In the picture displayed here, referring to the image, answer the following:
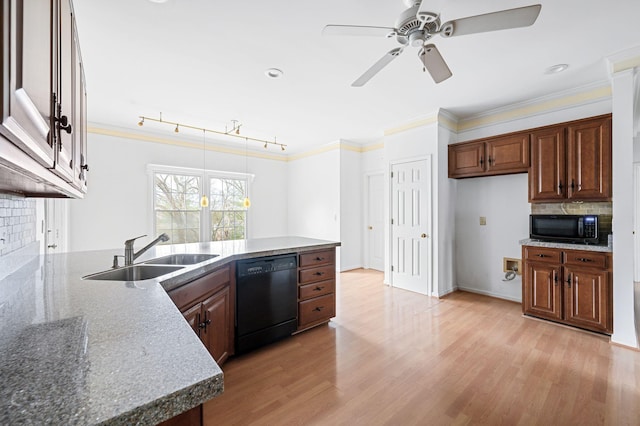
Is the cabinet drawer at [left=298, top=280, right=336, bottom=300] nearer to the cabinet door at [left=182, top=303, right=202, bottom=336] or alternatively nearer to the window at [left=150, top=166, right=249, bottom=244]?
the cabinet door at [left=182, top=303, right=202, bottom=336]

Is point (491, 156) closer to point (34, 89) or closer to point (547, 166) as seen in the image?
point (547, 166)

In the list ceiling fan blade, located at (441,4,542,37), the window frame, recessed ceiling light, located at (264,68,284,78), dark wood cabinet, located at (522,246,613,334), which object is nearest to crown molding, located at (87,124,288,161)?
the window frame

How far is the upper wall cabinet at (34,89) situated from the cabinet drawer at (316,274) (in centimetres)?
202

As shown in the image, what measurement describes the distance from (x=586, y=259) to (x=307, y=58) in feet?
11.0

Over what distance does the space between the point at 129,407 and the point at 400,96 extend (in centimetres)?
372

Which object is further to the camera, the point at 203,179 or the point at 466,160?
the point at 203,179

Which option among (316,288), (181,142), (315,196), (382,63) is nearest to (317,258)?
(316,288)

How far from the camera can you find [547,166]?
3195mm

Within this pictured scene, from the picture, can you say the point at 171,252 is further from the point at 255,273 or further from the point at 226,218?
the point at 226,218

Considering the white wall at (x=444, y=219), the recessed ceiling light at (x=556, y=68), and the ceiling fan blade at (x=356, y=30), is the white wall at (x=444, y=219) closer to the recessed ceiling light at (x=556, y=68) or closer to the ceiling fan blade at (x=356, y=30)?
the recessed ceiling light at (x=556, y=68)

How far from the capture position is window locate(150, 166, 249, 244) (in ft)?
16.7

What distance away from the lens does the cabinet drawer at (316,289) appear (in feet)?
9.24

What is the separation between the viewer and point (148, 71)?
2.88 metres

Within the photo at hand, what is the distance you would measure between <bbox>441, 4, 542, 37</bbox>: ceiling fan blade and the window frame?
189 inches
